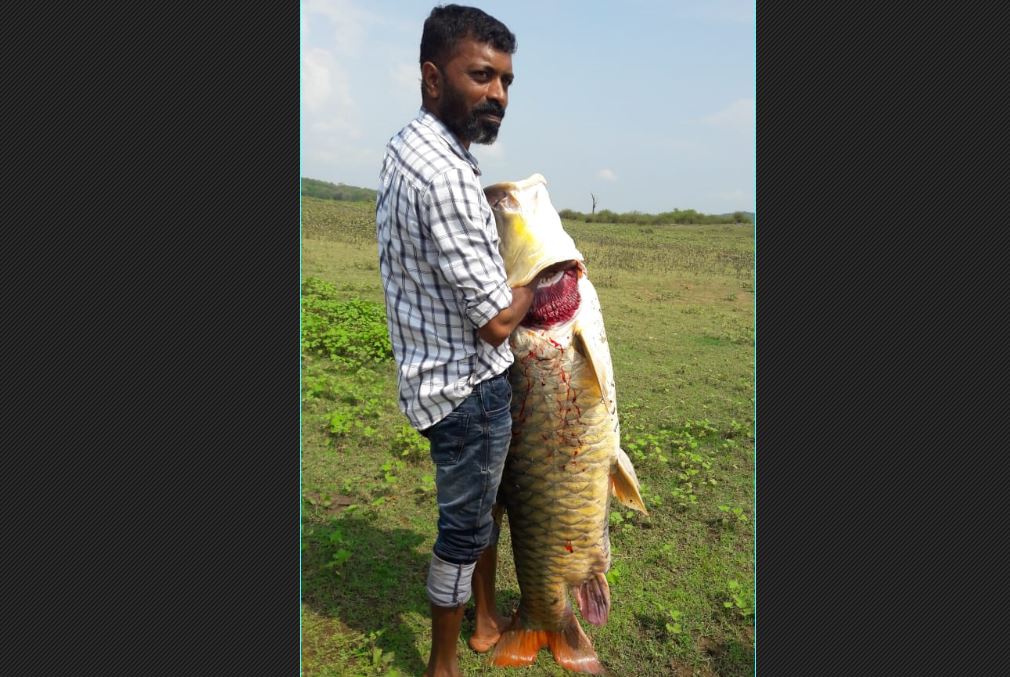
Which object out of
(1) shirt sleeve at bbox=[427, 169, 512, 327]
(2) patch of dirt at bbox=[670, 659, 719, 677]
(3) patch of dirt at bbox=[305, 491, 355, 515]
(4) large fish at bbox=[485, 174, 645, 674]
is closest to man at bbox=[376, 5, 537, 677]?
(1) shirt sleeve at bbox=[427, 169, 512, 327]

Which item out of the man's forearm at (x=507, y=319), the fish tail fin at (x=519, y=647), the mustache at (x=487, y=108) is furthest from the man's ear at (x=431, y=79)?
the fish tail fin at (x=519, y=647)

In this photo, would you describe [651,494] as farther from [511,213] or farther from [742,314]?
[742,314]

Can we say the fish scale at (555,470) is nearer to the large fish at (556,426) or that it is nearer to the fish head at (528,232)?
the large fish at (556,426)

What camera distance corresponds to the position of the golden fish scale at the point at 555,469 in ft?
8.40

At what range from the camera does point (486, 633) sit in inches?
123

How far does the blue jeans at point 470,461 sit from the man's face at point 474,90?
0.91 metres

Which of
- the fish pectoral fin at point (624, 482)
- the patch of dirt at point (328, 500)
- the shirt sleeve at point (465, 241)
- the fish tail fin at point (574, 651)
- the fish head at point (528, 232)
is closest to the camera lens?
the shirt sleeve at point (465, 241)

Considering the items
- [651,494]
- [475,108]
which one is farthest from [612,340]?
[475,108]

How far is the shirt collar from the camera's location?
7.26ft

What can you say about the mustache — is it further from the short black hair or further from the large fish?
the large fish

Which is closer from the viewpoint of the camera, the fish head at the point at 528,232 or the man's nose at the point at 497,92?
the man's nose at the point at 497,92

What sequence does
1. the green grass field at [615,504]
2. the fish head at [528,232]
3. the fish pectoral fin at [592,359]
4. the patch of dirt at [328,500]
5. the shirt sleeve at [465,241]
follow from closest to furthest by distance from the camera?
the shirt sleeve at [465,241] < the fish head at [528,232] < the fish pectoral fin at [592,359] < the green grass field at [615,504] < the patch of dirt at [328,500]

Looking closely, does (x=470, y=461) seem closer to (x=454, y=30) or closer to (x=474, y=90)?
(x=474, y=90)

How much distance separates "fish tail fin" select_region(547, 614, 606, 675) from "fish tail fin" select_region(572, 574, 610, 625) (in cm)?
11
